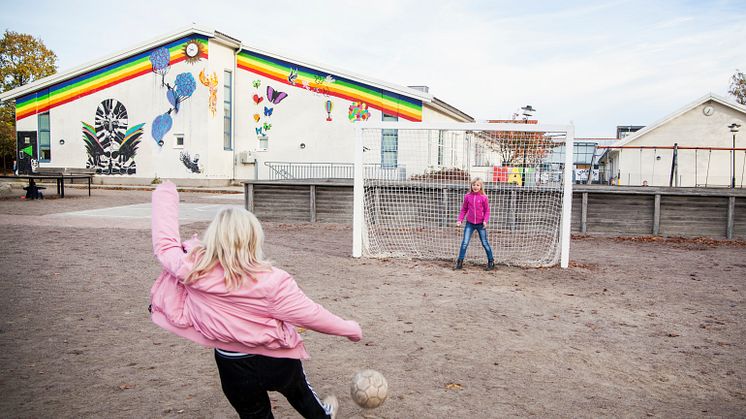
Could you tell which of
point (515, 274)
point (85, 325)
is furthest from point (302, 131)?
point (85, 325)

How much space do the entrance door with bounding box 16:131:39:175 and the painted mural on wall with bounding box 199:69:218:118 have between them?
1167cm

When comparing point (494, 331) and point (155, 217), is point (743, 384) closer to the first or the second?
point (494, 331)

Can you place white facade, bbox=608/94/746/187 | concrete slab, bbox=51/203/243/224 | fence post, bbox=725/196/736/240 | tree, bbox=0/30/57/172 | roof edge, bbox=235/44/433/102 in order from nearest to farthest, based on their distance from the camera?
fence post, bbox=725/196/736/240
concrete slab, bbox=51/203/243/224
roof edge, bbox=235/44/433/102
white facade, bbox=608/94/746/187
tree, bbox=0/30/57/172

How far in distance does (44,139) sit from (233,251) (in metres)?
37.3

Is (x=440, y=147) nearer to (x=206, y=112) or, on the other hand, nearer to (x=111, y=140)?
(x=206, y=112)

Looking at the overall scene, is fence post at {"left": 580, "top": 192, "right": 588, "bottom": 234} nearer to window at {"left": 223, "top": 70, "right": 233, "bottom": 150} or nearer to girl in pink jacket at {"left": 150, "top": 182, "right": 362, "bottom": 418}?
girl in pink jacket at {"left": 150, "top": 182, "right": 362, "bottom": 418}

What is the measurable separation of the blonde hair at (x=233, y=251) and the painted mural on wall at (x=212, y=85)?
30436 millimetres

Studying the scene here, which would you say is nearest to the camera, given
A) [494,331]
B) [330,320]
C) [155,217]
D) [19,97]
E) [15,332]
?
[330,320]

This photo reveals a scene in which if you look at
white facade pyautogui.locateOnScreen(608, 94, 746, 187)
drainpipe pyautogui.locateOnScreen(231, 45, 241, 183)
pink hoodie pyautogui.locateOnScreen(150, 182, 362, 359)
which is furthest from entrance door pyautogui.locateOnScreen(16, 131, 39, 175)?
pink hoodie pyautogui.locateOnScreen(150, 182, 362, 359)

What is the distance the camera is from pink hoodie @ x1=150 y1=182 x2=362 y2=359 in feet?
9.30

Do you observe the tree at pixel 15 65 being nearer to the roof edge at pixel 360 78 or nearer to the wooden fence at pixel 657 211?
the roof edge at pixel 360 78

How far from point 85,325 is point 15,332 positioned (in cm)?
61

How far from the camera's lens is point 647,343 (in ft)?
18.8

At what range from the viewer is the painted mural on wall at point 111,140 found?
108ft
